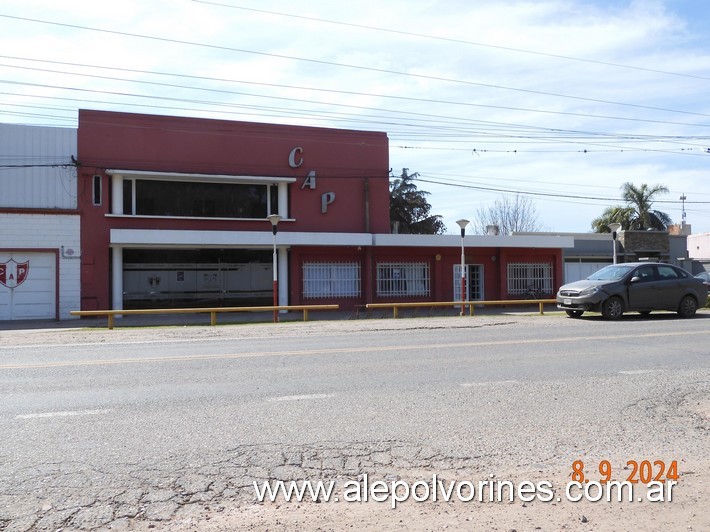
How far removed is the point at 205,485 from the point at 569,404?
4336 mm

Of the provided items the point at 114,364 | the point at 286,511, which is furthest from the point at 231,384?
the point at 286,511

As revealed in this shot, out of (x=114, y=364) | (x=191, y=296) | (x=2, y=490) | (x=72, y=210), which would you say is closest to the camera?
(x=2, y=490)

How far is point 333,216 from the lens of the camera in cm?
2608

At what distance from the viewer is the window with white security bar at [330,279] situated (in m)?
25.5

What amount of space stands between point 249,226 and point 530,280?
485 inches

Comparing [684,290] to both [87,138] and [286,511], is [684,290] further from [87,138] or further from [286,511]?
[87,138]

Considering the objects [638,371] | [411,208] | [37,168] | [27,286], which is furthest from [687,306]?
[411,208]

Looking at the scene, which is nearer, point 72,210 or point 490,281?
point 72,210

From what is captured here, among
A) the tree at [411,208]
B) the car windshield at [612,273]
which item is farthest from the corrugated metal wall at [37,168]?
the tree at [411,208]

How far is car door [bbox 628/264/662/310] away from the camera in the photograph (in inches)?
723

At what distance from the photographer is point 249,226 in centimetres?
2505

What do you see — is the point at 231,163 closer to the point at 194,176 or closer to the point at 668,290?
the point at 194,176

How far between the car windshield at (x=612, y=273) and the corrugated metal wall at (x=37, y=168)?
17.4 m
